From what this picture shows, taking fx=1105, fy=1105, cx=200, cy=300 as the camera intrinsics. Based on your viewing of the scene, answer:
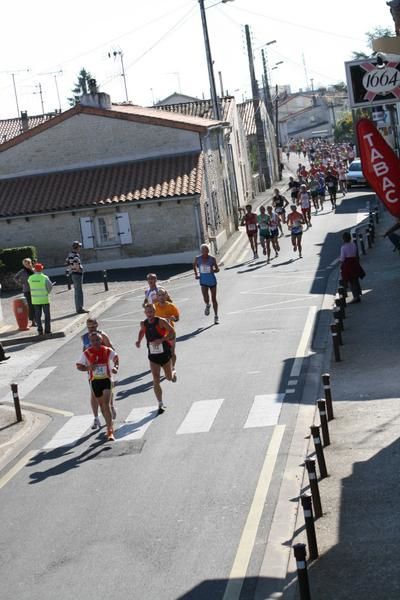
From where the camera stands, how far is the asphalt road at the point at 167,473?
10523 mm

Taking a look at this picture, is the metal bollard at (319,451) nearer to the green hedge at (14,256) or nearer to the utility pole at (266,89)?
the green hedge at (14,256)

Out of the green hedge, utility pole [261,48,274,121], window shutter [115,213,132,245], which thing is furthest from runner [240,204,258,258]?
utility pole [261,48,274,121]

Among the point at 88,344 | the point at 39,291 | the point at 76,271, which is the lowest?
the point at 88,344

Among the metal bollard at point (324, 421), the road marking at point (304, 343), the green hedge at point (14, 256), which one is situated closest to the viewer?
the metal bollard at point (324, 421)

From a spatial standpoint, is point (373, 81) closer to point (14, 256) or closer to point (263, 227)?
point (263, 227)

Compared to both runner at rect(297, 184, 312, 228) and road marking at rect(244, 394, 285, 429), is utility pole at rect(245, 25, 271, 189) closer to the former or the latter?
runner at rect(297, 184, 312, 228)

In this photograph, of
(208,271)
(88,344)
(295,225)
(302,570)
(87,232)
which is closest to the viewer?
(302,570)

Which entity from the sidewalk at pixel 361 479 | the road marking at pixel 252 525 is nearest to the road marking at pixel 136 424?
the road marking at pixel 252 525

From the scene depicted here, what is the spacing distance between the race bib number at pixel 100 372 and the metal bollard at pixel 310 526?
630 cm

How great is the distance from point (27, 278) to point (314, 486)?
58.9 ft

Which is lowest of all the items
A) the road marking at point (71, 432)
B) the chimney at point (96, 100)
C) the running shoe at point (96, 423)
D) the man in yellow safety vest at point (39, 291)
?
the road marking at point (71, 432)

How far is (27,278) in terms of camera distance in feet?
90.9

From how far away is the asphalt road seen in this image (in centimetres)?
1052

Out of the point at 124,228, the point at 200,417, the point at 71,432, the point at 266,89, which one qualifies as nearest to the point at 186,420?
the point at 200,417
